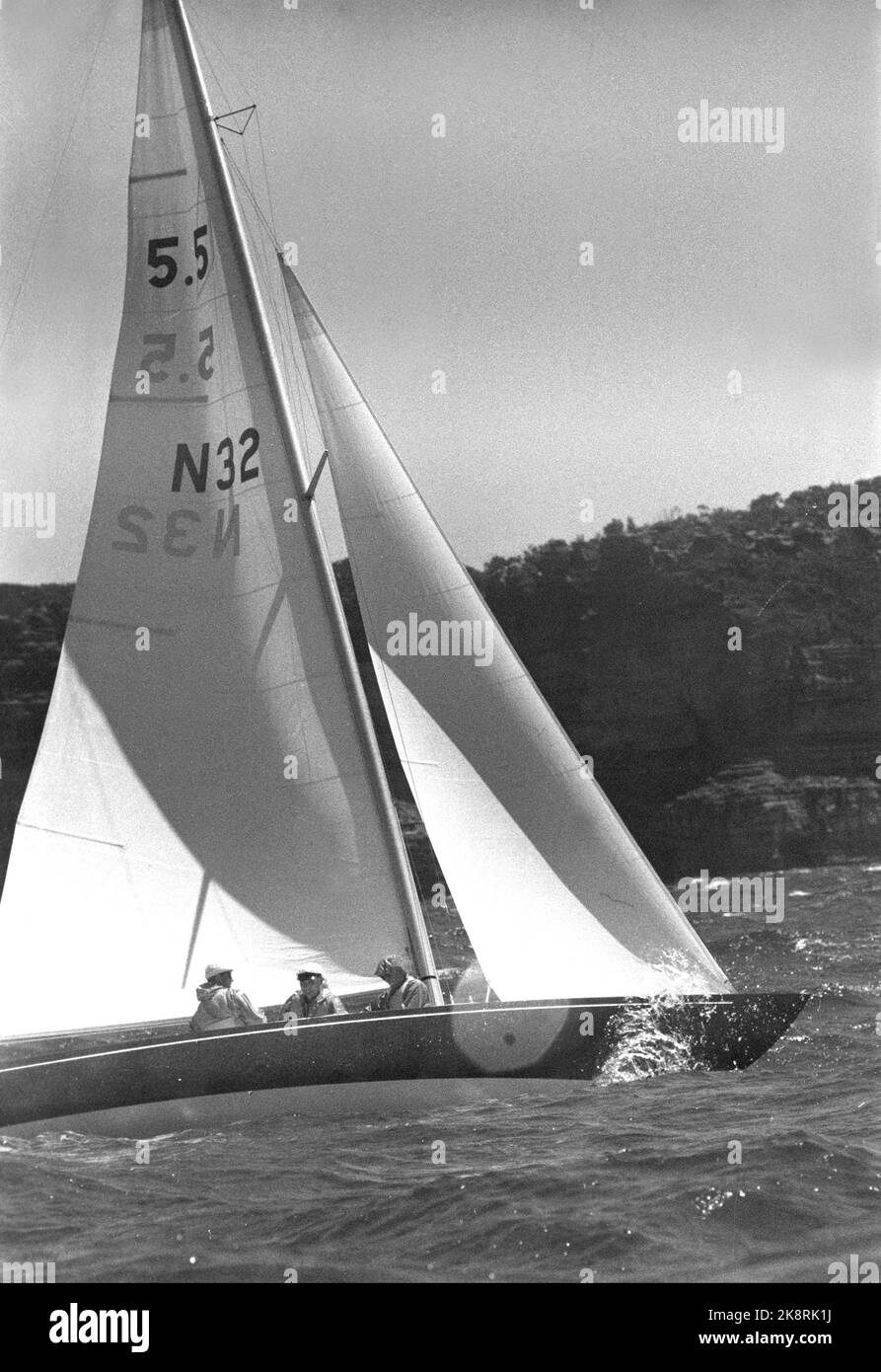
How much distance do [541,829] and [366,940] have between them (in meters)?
1.54

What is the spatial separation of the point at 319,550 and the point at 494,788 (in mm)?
2222

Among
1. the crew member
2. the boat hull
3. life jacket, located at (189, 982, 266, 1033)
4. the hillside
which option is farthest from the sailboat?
the hillside

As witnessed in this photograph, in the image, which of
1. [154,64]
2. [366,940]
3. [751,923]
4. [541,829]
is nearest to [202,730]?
[366,940]

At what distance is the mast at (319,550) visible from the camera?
10781 millimetres

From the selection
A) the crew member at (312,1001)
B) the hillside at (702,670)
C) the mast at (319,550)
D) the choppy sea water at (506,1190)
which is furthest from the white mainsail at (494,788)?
the hillside at (702,670)

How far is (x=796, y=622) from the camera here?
167 feet

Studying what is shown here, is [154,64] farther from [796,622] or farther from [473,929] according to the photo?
[796,622]

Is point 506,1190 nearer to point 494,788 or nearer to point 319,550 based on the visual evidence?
point 494,788

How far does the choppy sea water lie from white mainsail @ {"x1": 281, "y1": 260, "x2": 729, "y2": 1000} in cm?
79

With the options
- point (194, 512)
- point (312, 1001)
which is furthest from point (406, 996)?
point (194, 512)

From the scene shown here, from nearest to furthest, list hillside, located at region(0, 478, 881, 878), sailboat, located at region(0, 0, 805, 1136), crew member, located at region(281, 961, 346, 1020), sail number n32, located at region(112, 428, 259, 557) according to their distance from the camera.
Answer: sailboat, located at region(0, 0, 805, 1136)
crew member, located at region(281, 961, 346, 1020)
sail number n32, located at region(112, 428, 259, 557)
hillside, located at region(0, 478, 881, 878)

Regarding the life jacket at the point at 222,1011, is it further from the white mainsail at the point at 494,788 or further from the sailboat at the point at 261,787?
the white mainsail at the point at 494,788

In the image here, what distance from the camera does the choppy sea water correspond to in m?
7.37

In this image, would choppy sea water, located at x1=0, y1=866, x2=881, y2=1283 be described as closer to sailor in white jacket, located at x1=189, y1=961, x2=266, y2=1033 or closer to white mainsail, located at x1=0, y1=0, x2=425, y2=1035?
sailor in white jacket, located at x1=189, y1=961, x2=266, y2=1033
